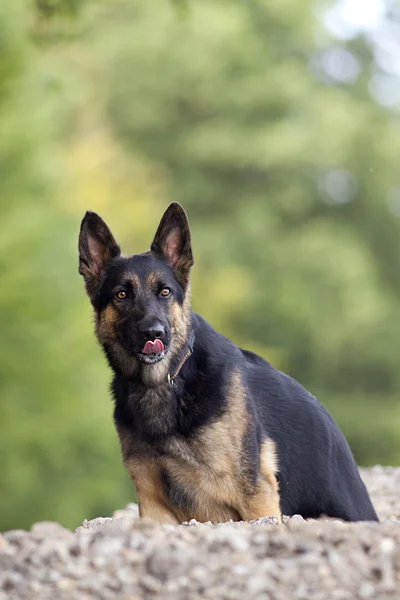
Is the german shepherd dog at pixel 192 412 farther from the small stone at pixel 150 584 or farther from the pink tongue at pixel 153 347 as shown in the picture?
the small stone at pixel 150 584

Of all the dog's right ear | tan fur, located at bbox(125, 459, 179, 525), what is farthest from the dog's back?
the dog's right ear

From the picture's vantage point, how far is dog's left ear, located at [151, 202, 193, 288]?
702cm

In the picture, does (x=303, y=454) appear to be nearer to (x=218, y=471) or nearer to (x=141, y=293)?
(x=218, y=471)

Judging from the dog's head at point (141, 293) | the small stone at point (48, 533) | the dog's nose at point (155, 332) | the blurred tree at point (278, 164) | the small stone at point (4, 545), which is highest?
the blurred tree at point (278, 164)

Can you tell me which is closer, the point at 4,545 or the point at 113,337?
the point at 4,545

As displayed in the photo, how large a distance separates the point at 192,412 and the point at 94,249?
137 cm

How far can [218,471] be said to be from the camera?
252 inches

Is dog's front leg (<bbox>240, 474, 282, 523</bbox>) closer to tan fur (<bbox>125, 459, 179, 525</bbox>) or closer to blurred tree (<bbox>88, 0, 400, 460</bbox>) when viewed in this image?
tan fur (<bbox>125, 459, 179, 525</bbox>)

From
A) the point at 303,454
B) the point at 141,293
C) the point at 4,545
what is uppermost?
the point at 141,293

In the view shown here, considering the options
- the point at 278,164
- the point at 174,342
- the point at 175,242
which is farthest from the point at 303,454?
the point at 278,164

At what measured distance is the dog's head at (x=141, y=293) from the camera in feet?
21.8

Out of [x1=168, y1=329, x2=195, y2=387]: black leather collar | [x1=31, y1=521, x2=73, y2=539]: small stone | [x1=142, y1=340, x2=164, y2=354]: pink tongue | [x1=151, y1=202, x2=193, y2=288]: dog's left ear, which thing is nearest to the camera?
[x1=31, y1=521, x2=73, y2=539]: small stone

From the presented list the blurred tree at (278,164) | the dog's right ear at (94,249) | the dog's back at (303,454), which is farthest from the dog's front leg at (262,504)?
the blurred tree at (278,164)

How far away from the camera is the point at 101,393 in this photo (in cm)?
2195
